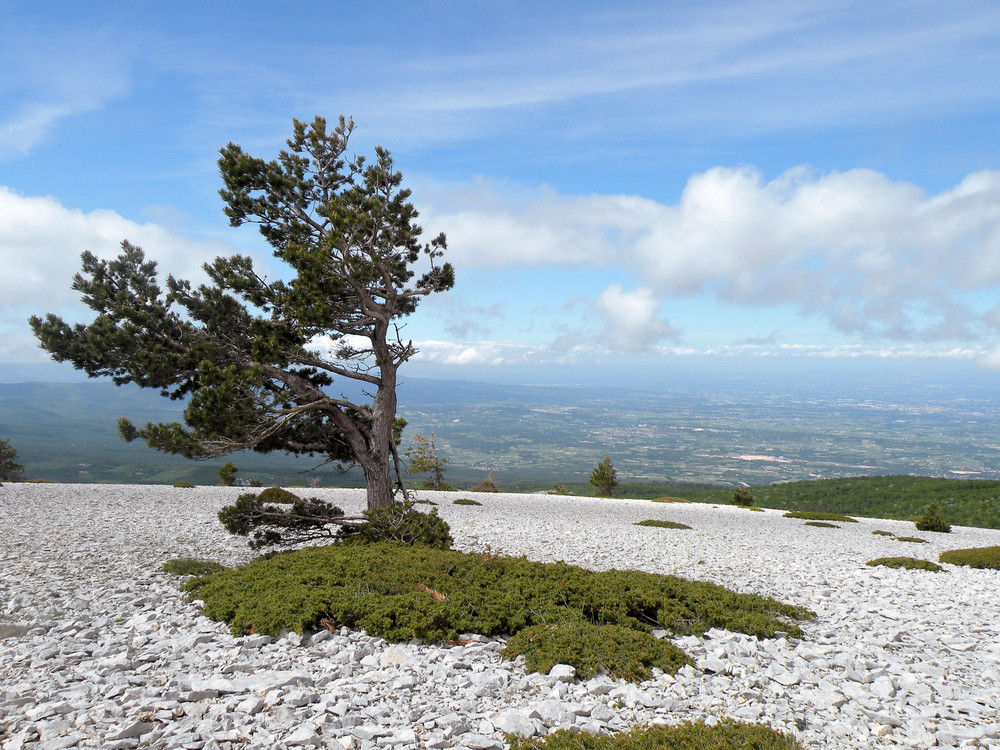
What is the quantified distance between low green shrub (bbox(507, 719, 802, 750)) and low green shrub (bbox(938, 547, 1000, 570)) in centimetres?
1780

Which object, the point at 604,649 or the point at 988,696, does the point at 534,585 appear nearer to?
the point at 604,649

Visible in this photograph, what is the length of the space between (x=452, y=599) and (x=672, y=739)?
451 cm

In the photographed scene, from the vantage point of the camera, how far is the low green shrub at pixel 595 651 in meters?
7.10

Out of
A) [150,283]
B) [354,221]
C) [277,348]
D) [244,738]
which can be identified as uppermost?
[354,221]

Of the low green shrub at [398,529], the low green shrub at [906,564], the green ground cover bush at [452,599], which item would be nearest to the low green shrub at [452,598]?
the green ground cover bush at [452,599]

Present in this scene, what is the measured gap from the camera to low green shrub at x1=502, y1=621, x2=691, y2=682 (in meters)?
7.10

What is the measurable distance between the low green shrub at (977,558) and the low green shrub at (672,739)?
58.4 ft

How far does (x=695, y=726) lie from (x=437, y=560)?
624cm

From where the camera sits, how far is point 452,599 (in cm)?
895

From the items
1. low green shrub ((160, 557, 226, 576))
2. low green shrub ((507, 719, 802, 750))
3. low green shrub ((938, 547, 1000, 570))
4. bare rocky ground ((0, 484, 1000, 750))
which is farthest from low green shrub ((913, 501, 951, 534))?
low green shrub ((160, 557, 226, 576))

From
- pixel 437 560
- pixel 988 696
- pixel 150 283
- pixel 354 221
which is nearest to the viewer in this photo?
pixel 988 696

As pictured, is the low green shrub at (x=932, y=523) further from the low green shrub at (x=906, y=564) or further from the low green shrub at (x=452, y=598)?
the low green shrub at (x=452, y=598)

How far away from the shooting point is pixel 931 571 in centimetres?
1592

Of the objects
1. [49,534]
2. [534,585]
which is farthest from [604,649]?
[49,534]
